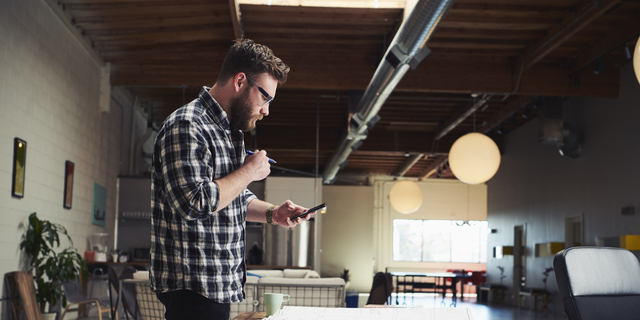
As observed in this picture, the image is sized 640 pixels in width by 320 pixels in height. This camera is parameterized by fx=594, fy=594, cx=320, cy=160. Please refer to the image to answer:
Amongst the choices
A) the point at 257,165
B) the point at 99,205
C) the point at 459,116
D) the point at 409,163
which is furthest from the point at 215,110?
the point at 409,163

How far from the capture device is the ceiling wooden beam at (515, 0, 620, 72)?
20.3ft

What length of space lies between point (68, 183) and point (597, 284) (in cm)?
656

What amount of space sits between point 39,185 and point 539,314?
8.10 m

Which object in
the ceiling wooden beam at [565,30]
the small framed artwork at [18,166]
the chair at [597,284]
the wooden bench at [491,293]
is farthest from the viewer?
the wooden bench at [491,293]

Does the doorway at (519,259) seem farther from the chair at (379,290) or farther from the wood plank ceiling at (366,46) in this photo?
the chair at (379,290)

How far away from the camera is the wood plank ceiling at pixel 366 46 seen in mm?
6762

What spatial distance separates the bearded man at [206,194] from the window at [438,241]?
62.6 feet

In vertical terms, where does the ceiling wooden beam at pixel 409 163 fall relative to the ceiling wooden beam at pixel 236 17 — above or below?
below

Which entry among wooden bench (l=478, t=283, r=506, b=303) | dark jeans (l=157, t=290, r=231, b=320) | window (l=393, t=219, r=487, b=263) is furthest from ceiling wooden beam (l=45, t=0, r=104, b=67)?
window (l=393, t=219, r=487, b=263)

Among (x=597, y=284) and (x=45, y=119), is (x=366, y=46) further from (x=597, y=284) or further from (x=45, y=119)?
(x=597, y=284)

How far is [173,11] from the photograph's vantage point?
22.4 feet

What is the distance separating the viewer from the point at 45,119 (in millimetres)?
6242

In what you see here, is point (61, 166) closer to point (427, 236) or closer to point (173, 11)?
point (173, 11)

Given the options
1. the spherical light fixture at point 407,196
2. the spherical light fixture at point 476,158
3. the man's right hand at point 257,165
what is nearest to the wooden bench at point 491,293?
the spherical light fixture at point 407,196
